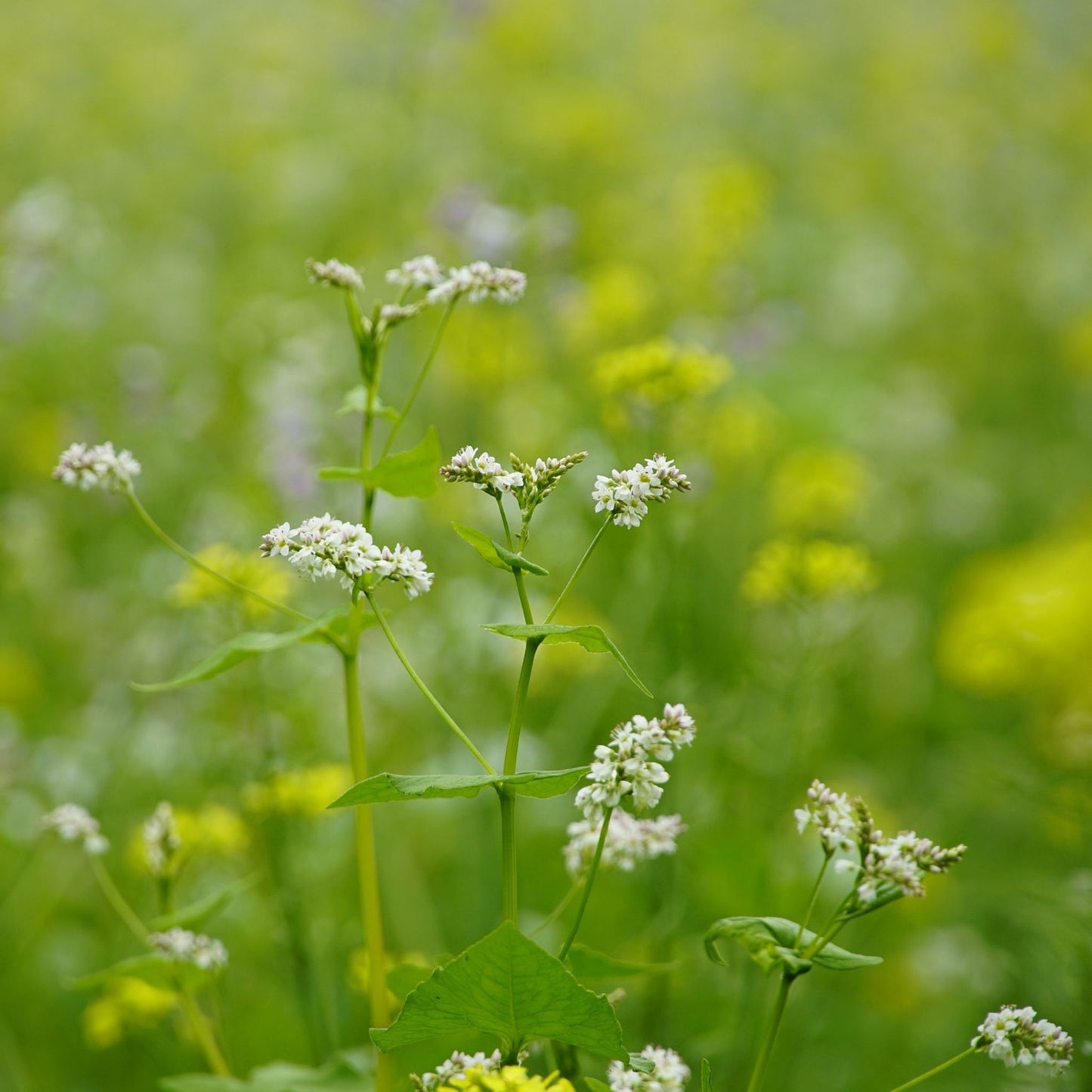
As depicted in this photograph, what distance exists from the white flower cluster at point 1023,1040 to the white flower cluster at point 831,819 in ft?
0.55

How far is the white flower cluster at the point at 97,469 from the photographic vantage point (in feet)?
3.52

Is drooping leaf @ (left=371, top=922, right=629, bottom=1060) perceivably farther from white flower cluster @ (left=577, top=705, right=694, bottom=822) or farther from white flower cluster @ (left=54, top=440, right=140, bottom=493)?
white flower cluster @ (left=54, top=440, right=140, bottom=493)

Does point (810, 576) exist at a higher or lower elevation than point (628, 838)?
higher

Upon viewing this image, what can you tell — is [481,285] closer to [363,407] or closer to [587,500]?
[363,407]

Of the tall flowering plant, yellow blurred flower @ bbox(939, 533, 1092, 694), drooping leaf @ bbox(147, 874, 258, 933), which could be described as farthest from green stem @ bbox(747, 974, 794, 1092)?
yellow blurred flower @ bbox(939, 533, 1092, 694)

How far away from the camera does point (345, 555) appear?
91cm

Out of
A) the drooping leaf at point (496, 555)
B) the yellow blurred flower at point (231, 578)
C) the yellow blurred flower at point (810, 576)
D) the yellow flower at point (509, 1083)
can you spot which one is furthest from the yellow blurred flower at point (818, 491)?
the yellow flower at point (509, 1083)

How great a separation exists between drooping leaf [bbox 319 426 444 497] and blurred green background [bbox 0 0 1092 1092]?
684 millimetres

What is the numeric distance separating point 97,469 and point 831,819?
0.72m

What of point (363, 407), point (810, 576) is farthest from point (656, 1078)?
point (810, 576)

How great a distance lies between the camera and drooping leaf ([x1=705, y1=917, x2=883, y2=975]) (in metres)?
0.86

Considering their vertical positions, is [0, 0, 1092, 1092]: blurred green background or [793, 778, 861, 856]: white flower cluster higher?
[0, 0, 1092, 1092]: blurred green background

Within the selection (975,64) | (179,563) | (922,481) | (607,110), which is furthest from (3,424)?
(975,64)

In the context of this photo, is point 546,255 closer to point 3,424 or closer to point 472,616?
point 472,616
